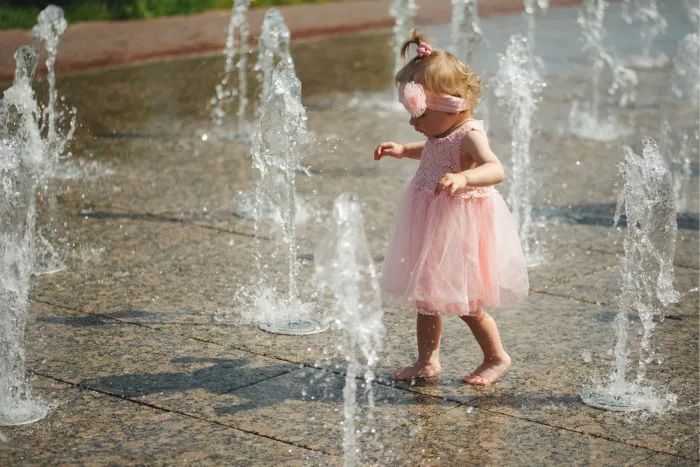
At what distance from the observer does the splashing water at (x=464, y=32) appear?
1085 cm

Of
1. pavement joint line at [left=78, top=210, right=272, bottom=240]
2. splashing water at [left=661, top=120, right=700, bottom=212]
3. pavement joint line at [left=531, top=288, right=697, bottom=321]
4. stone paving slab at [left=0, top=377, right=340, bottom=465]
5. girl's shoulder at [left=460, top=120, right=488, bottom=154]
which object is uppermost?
girl's shoulder at [left=460, top=120, right=488, bottom=154]

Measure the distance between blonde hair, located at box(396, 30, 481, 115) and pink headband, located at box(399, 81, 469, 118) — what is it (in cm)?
2

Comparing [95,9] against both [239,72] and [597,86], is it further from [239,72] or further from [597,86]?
[597,86]

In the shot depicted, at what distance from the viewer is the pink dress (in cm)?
439

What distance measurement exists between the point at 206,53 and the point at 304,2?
2.69m

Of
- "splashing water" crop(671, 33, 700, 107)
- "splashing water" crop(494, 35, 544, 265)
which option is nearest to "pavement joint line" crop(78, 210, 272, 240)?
"splashing water" crop(494, 35, 544, 265)

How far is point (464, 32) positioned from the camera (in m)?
11.7

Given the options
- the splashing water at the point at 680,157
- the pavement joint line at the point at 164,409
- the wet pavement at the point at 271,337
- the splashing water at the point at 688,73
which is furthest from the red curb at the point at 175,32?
the pavement joint line at the point at 164,409

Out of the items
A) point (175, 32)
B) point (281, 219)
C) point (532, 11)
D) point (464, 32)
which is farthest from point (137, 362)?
point (532, 11)

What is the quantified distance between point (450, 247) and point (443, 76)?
57 centimetres

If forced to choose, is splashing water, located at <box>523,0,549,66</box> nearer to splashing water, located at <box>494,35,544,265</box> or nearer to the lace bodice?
splashing water, located at <box>494,35,544,265</box>

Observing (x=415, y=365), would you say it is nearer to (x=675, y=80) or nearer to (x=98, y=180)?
(x=98, y=180)

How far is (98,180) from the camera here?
729 centimetres

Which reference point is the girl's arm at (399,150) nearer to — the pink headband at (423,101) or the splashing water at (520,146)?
the pink headband at (423,101)
